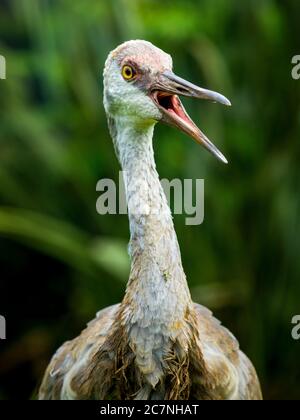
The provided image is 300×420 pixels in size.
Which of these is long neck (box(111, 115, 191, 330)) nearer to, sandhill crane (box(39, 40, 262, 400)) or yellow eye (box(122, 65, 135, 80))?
sandhill crane (box(39, 40, 262, 400))

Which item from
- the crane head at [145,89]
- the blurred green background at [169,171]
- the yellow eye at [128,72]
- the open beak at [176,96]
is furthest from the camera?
the blurred green background at [169,171]

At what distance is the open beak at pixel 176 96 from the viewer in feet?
13.3

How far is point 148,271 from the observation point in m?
4.18

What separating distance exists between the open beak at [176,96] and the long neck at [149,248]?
152 mm

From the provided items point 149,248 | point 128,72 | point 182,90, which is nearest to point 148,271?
point 149,248

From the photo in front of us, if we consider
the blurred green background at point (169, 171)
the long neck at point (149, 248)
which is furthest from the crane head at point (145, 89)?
the blurred green background at point (169, 171)

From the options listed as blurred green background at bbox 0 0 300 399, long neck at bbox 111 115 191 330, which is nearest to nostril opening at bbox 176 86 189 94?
long neck at bbox 111 115 191 330

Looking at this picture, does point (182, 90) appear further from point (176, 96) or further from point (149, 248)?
point (149, 248)

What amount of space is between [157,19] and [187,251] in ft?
6.34

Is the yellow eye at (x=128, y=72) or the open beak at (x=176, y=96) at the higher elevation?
the yellow eye at (x=128, y=72)

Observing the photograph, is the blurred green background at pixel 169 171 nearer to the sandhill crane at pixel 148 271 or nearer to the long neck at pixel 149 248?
the sandhill crane at pixel 148 271

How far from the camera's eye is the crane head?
414 centimetres

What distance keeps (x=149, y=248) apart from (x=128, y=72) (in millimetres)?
821

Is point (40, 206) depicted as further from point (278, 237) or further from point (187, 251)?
point (278, 237)
